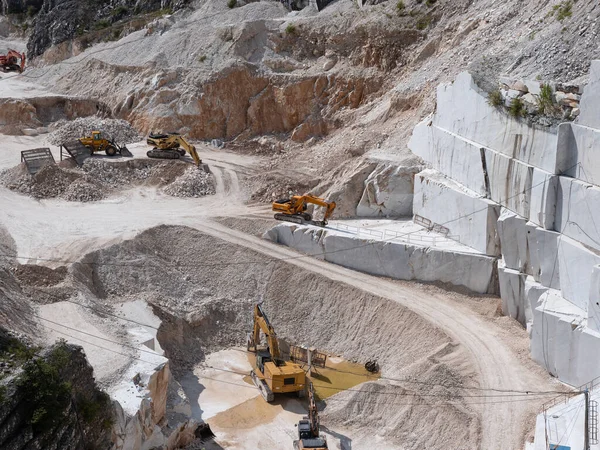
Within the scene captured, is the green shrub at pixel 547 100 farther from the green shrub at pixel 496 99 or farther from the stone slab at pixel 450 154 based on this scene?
the stone slab at pixel 450 154

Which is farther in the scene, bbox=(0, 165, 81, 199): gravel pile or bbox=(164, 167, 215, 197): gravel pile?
bbox=(164, 167, 215, 197): gravel pile

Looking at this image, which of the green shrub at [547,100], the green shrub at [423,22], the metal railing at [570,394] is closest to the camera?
the metal railing at [570,394]

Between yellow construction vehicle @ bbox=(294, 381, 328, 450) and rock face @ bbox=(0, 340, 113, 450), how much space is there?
545 centimetres

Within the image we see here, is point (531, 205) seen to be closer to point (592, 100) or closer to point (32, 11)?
point (592, 100)

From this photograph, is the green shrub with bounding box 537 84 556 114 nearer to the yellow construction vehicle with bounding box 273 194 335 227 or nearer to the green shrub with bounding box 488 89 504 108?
the green shrub with bounding box 488 89 504 108

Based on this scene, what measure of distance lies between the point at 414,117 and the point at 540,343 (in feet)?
42.3

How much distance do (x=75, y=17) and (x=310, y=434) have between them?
140ft

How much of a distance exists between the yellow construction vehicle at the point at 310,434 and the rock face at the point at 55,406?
545cm

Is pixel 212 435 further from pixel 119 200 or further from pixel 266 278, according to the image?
pixel 119 200

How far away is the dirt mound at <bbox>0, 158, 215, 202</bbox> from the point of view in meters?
34.7

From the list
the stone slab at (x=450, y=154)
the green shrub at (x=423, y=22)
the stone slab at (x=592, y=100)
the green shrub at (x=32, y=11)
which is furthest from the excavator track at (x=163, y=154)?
the green shrub at (x=32, y=11)

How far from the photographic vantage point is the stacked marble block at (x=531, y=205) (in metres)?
22.6

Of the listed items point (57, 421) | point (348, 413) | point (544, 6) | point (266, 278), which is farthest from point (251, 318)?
point (544, 6)

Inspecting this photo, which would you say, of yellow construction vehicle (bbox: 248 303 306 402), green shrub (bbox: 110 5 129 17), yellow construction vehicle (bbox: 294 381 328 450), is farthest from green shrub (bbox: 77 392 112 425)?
green shrub (bbox: 110 5 129 17)
